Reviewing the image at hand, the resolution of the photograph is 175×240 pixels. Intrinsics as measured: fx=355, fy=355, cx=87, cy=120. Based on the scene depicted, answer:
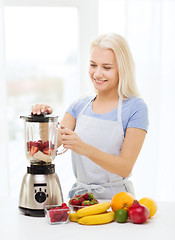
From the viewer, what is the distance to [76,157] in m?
1.84

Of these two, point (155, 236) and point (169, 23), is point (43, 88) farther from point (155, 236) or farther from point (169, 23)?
point (155, 236)

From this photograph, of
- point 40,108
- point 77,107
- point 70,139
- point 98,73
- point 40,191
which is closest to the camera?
point 40,191

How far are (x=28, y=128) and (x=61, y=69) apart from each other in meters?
2.08

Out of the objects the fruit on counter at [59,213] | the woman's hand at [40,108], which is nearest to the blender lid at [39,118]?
the woman's hand at [40,108]

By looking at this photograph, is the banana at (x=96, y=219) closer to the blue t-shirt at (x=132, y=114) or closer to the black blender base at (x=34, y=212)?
the black blender base at (x=34, y=212)

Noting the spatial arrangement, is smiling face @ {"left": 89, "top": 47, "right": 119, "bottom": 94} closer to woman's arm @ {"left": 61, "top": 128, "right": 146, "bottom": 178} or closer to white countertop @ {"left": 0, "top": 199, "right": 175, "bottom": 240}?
woman's arm @ {"left": 61, "top": 128, "right": 146, "bottom": 178}

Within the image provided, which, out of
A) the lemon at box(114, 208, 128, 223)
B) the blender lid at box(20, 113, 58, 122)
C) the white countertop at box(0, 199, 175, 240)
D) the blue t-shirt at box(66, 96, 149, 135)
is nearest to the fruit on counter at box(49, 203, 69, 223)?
the white countertop at box(0, 199, 175, 240)

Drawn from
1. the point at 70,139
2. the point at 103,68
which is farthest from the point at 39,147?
the point at 103,68

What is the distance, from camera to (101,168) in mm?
1767

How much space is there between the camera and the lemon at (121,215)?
1.28m

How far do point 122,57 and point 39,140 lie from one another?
2.03 feet

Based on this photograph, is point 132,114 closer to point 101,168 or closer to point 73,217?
point 101,168

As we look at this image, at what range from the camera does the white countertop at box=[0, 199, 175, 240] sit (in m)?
1.19

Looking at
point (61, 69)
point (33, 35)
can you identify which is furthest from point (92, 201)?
point (61, 69)
